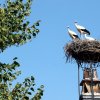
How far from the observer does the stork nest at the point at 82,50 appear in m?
28.0

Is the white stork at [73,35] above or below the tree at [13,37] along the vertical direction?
above

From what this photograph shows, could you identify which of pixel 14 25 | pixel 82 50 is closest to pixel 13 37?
pixel 14 25

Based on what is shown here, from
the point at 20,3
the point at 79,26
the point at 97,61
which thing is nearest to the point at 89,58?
the point at 97,61

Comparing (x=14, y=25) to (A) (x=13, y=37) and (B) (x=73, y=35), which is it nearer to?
(A) (x=13, y=37)

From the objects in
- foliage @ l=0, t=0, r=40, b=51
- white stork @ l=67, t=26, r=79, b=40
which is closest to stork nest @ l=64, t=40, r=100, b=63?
white stork @ l=67, t=26, r=79, b=40

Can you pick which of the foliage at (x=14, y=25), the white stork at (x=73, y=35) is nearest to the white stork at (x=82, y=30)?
the white stork at (x=73, y=35)

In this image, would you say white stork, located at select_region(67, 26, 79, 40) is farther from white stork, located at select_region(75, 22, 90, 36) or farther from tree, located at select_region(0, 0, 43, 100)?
tree, located at select_region(0, 0, 43, 100)

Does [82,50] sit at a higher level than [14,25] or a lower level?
higher

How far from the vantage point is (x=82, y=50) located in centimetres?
2798

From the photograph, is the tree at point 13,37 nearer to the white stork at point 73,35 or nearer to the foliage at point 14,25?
the foliage at point 14,25

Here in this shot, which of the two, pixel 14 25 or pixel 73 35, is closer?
pixel 14 25

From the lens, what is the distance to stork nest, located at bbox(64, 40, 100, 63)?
2803 cm

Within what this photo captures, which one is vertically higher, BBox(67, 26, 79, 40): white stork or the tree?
BBox(67, 26, 79, 40): white stork

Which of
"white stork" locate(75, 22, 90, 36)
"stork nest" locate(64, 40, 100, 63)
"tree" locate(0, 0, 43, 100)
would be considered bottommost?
"tree" locate(0, 0, 43, 100)
